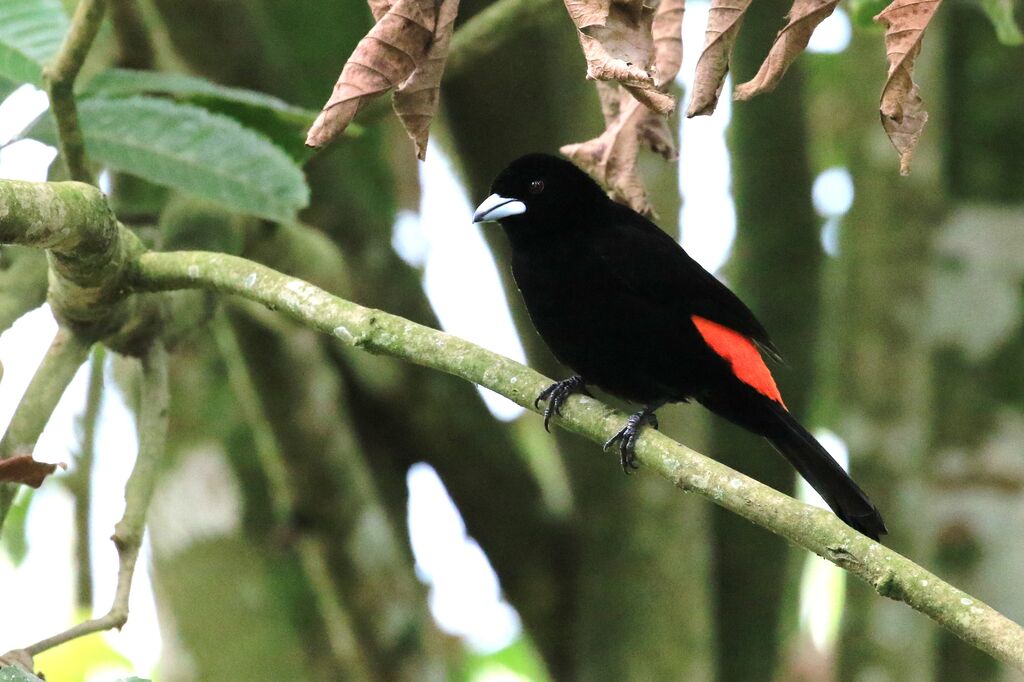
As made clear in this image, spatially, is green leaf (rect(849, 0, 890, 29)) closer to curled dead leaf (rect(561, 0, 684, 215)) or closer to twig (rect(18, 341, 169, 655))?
curled dead leaf (rect(561, 0, 684, 215))

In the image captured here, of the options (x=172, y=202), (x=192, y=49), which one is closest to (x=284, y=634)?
(x=172, y=202)

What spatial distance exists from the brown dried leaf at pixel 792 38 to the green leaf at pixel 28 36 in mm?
1509

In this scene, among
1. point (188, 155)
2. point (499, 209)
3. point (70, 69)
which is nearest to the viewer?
point (70, 69)

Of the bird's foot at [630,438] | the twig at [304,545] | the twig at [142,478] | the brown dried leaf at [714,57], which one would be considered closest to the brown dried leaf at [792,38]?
the brown dried leaf at [714,57]

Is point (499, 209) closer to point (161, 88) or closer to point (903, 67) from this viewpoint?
point (161, 88)

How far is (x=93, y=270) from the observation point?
2391 millimetres

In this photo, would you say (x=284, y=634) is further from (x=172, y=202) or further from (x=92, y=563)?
(x=172, y=202)

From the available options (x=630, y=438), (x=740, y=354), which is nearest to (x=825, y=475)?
(x=740, y=354)

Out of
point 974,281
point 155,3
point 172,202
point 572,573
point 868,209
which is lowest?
point 572,573

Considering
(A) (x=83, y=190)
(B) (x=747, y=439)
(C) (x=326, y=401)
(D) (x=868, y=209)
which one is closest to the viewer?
(A) (x=83, y=190)

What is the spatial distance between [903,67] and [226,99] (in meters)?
1.81

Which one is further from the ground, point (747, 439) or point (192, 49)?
point (192, 49)

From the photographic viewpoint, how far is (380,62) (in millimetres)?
1957

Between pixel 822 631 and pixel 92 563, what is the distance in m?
4.24
